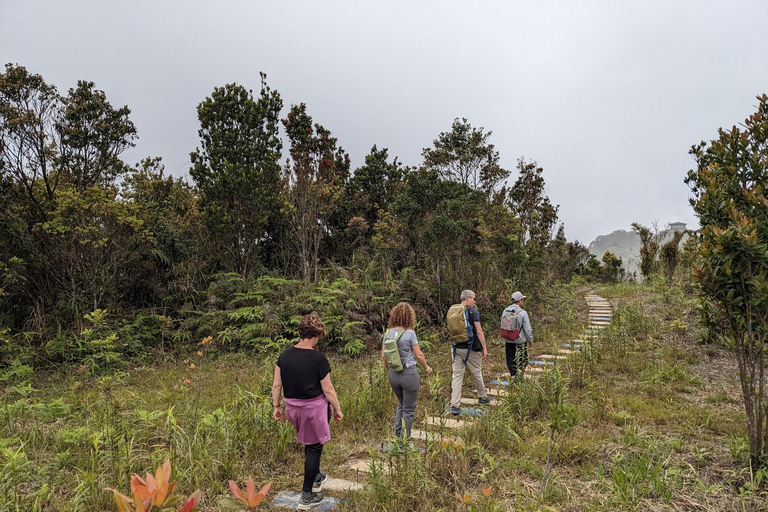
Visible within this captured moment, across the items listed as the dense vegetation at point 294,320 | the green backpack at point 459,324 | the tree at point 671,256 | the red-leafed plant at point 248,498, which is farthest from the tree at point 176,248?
the tree at point 671,256

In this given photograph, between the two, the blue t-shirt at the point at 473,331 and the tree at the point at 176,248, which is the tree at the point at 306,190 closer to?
the tree at the point at 176,248

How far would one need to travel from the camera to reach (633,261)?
1998 centimetres

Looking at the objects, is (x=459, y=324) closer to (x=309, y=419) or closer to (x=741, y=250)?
(x=309, y=419)

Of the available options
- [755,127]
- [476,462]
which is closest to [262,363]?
[476,462]

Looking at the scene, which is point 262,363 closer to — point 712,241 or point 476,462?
point 476,462

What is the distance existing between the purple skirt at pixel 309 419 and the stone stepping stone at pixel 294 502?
0.49m

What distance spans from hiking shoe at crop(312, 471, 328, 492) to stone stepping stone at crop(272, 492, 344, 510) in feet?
0.39

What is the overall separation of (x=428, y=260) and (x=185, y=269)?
6411mm

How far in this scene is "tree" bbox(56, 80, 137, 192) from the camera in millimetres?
9148

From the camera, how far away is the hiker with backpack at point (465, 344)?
5.63m

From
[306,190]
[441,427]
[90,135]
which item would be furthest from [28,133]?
[441,427]

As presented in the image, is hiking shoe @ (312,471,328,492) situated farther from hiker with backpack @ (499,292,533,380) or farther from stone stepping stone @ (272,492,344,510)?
hiker with backpack @ (499,292,533,380)

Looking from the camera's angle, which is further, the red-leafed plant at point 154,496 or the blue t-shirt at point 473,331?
the blue t-shirt at point 473,331

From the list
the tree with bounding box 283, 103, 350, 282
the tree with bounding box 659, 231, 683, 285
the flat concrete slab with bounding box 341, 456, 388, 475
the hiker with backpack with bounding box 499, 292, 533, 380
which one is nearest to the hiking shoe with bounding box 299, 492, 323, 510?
the flat concrete slab with bounding box 341, 456, 388, 475
